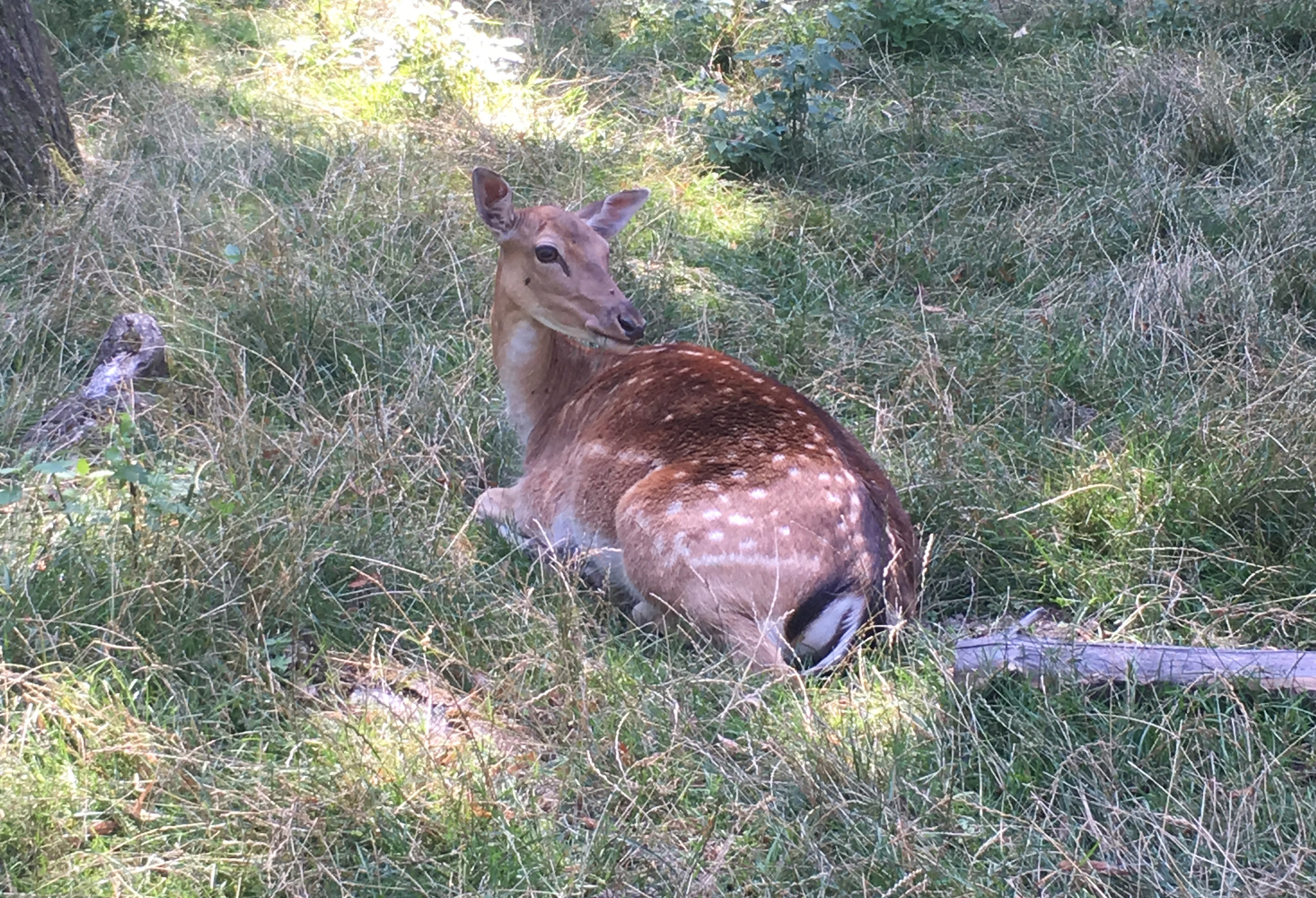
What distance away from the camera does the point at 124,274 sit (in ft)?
17.4

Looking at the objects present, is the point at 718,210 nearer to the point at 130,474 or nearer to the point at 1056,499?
the point at 1056,499

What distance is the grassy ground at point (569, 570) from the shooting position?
9.29 feet

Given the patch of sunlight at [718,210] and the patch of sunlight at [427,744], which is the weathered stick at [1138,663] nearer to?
the patch of sunlight at [427,744]

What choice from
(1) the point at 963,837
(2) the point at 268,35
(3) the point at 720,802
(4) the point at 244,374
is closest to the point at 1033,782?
(1) the point at 963,837

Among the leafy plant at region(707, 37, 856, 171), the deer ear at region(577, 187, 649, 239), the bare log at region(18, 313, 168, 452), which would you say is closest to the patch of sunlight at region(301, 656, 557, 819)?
the bare log at region(18, 313, 168, 452)

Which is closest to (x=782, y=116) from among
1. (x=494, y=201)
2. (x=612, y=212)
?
(x=612, y=212)

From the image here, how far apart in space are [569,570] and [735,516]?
0.52m

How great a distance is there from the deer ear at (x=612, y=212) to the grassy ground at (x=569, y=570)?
23.5 inches

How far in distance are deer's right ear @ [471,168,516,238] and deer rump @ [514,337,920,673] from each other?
0.90 meters

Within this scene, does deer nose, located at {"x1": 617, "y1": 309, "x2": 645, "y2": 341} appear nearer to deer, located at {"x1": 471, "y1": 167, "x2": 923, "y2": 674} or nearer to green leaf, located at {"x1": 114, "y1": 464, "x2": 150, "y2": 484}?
deer, located at {"x1": 471, "y1": 167, "x2": 923, "y2": 674}

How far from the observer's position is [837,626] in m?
3.60

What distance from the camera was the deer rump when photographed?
3.58m

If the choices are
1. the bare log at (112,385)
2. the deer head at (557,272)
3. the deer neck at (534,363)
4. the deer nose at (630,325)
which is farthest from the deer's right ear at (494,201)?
the bare log at (112,385)

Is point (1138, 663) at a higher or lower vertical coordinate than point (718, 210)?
higher
